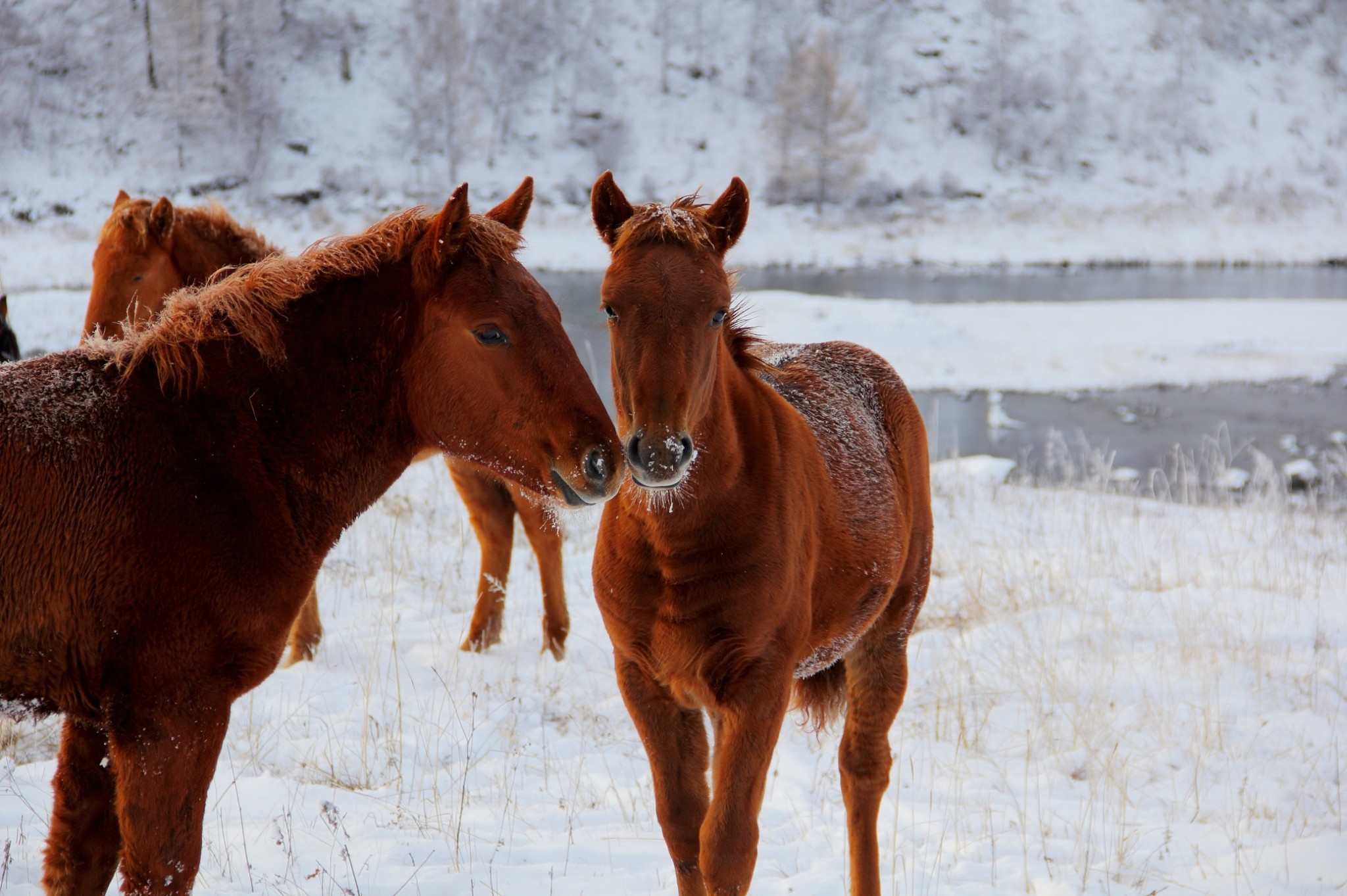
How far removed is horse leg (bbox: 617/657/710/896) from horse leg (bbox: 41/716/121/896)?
1.34 m

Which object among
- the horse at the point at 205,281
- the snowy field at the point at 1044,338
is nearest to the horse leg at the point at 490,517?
the horse at the point at 205,281

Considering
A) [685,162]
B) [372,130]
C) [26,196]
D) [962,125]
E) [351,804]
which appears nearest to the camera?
[351,804]

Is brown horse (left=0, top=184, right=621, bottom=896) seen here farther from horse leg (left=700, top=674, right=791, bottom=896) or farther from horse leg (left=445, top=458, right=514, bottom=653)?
horse leg (left=445, top=458, right=514, bottom=653)

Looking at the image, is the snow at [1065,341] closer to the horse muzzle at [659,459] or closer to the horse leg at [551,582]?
the horse leg at [551,582]

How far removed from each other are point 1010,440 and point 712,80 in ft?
145

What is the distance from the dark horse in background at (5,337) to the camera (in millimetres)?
4395

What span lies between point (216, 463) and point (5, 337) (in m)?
3.25

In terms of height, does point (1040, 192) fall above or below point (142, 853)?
above

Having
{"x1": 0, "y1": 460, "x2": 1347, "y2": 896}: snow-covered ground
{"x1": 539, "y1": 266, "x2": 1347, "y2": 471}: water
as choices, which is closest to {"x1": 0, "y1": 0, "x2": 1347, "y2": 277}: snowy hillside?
{"x1": 539, "y1": 266, "x2": 1347, "y2": 471}: water

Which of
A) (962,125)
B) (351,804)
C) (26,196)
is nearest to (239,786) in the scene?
(351,804)

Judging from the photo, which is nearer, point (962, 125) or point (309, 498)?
point (309, 498)

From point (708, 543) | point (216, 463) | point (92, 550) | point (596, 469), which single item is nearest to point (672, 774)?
A: point (708, 543)

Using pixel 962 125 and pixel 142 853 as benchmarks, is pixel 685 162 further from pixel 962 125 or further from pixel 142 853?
pixel 142 853

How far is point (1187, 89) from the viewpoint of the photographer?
5244 centimetres
